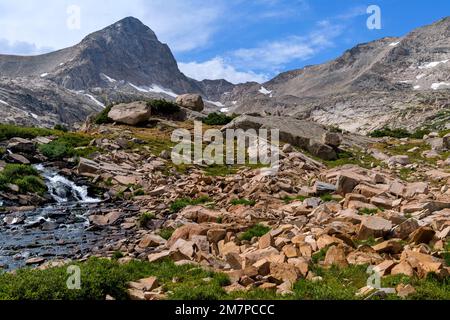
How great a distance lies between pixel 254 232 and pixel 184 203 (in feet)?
25.8

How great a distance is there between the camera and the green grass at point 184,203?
24.5 metres

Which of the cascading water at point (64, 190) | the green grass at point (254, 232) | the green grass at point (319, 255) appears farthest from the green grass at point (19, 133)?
the green grass at point (319, 255)

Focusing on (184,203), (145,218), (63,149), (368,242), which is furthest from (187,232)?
(63,149)

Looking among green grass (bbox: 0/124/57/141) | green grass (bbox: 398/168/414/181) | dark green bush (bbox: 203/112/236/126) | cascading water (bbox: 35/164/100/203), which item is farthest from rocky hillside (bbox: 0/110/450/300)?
dark green bush (bbox: 203/112/236/126)

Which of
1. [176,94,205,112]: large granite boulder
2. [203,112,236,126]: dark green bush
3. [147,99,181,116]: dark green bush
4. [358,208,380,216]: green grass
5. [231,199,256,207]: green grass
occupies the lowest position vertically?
[231,199,256,207]: green grass

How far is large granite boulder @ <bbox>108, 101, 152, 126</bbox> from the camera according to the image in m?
54.5

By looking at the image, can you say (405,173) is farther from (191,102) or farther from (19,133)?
(191,102)

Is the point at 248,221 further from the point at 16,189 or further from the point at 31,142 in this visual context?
the point at 31,142

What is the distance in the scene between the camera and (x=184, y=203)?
82.1ft

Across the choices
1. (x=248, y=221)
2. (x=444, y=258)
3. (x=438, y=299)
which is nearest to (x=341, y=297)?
(x=438, y=299)

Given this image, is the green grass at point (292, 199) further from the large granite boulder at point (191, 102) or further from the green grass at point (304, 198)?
the large granite boulder at point (191, 102)

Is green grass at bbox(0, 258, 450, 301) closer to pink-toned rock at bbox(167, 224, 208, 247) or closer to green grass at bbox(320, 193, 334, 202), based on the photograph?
pink-toned rock at bbox(167, 224, 208, 247)

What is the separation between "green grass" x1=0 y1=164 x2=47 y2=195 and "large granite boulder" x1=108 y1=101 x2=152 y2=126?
23.0 m

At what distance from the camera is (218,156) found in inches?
1572
